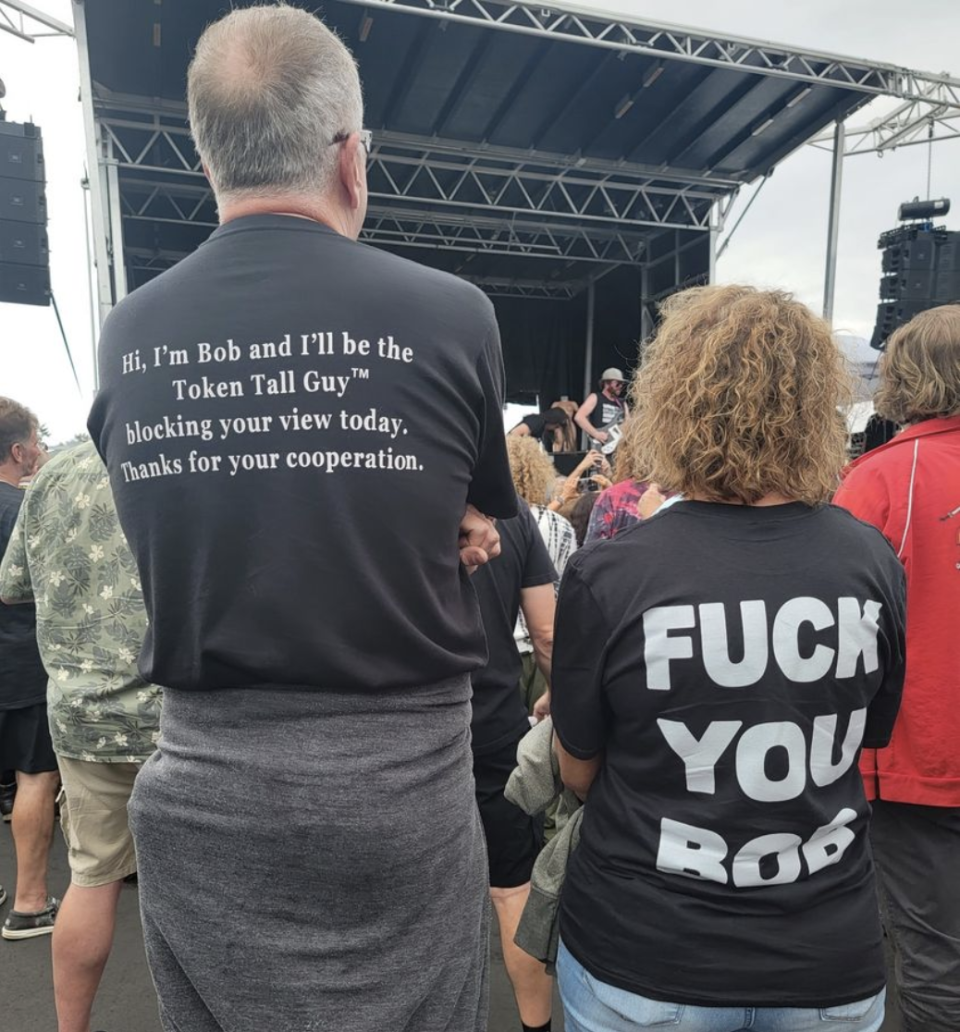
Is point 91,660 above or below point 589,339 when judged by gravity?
below

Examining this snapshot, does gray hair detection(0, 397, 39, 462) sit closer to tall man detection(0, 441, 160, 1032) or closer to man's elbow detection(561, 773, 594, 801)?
tall man detection(0, 441, 160, 1032)

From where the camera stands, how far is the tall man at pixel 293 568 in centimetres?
94

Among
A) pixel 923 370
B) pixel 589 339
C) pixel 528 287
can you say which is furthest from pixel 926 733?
pixel 528 287

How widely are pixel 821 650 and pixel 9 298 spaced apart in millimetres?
6389

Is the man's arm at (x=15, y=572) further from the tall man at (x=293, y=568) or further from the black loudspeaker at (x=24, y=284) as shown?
the black loudspeaker at (x=24, y=284)

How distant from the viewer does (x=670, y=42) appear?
6492 millimetres

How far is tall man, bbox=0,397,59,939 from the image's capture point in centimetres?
281

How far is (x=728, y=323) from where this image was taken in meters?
1.22

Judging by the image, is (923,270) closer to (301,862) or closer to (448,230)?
(448,230)

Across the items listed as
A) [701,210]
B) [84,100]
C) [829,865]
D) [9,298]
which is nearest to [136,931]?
[829,865]

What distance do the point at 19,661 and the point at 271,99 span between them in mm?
2836

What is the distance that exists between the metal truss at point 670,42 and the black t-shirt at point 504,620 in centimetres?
513

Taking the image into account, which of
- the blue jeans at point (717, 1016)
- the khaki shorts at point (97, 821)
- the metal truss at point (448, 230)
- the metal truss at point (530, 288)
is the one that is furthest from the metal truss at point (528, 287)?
the blue jeans at point (717, 1016)

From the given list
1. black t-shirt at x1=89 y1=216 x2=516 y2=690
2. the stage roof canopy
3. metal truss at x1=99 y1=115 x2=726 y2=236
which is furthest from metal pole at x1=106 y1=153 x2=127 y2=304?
black t-shirt at x1=89 y1=216 x2=516 y2=690
